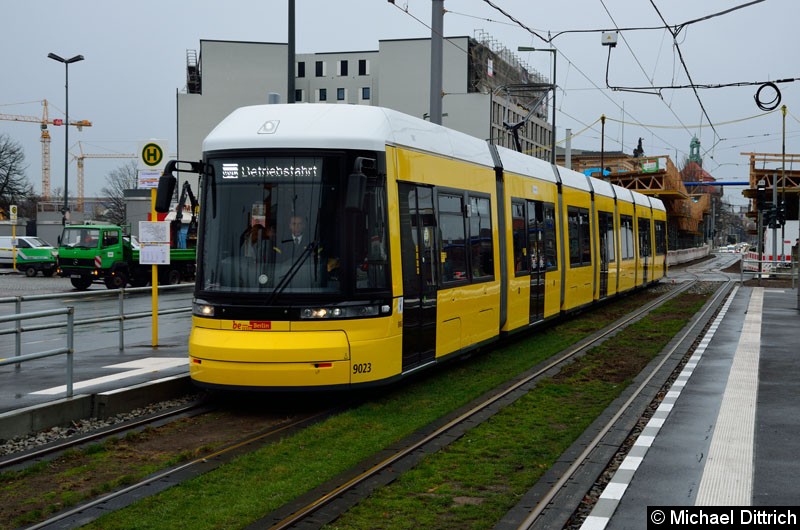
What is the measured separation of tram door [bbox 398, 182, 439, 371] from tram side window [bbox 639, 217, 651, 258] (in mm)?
20569

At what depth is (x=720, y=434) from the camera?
9352mm

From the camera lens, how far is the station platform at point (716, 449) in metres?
6.77

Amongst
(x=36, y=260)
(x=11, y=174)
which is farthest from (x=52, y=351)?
(x=11, y=174)

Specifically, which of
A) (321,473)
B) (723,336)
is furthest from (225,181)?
(723,336)

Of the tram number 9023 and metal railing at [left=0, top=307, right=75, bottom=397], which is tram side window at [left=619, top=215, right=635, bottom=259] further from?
metal railing at [left=0, top=307, right=75, bottom=397]

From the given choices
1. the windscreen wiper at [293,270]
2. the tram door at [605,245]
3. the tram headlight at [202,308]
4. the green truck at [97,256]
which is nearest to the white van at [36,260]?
the green truck at [97,256]

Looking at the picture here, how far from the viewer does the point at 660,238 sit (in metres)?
36.4

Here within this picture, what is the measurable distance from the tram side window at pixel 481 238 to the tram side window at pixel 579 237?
637 cm

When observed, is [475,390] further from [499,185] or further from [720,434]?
[499,185]

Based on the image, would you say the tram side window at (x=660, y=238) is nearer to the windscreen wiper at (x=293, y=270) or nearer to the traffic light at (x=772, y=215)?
the traffic light at (x=772, y=215)

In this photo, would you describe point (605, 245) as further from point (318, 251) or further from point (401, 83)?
point (401, 83)

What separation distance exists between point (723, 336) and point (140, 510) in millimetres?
14525

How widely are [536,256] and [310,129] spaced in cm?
812

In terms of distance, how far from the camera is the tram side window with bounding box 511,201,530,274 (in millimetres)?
16505
